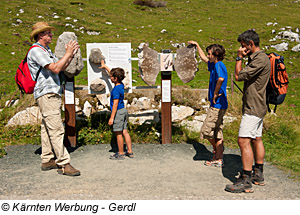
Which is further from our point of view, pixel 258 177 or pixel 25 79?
pixel 25 79

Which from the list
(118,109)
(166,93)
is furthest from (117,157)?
(166,93)

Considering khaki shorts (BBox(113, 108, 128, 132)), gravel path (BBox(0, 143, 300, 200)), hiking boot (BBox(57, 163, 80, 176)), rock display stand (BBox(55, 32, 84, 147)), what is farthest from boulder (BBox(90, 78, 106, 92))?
hiking boot (BBox(57, 163, 80, 176))

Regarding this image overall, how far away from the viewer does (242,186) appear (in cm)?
473

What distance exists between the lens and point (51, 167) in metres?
5.72

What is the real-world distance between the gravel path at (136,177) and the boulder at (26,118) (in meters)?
1.22

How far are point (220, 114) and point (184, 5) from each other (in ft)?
79.6

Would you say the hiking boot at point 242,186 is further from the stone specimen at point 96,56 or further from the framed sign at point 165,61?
the stone specimen at point 96,56

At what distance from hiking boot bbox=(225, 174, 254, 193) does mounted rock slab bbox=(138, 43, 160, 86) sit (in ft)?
10.1

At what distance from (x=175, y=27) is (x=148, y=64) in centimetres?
1482

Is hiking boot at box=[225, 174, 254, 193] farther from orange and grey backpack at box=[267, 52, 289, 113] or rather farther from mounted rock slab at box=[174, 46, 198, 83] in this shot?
mounted rock slab at box=[174, 46, 198, 83]

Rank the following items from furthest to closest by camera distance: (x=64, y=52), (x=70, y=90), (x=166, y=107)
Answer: (x=166, y=107) < (x=70, y=90) < (x=64, y=52)

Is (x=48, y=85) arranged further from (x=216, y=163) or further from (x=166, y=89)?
(x=216, y=163)
